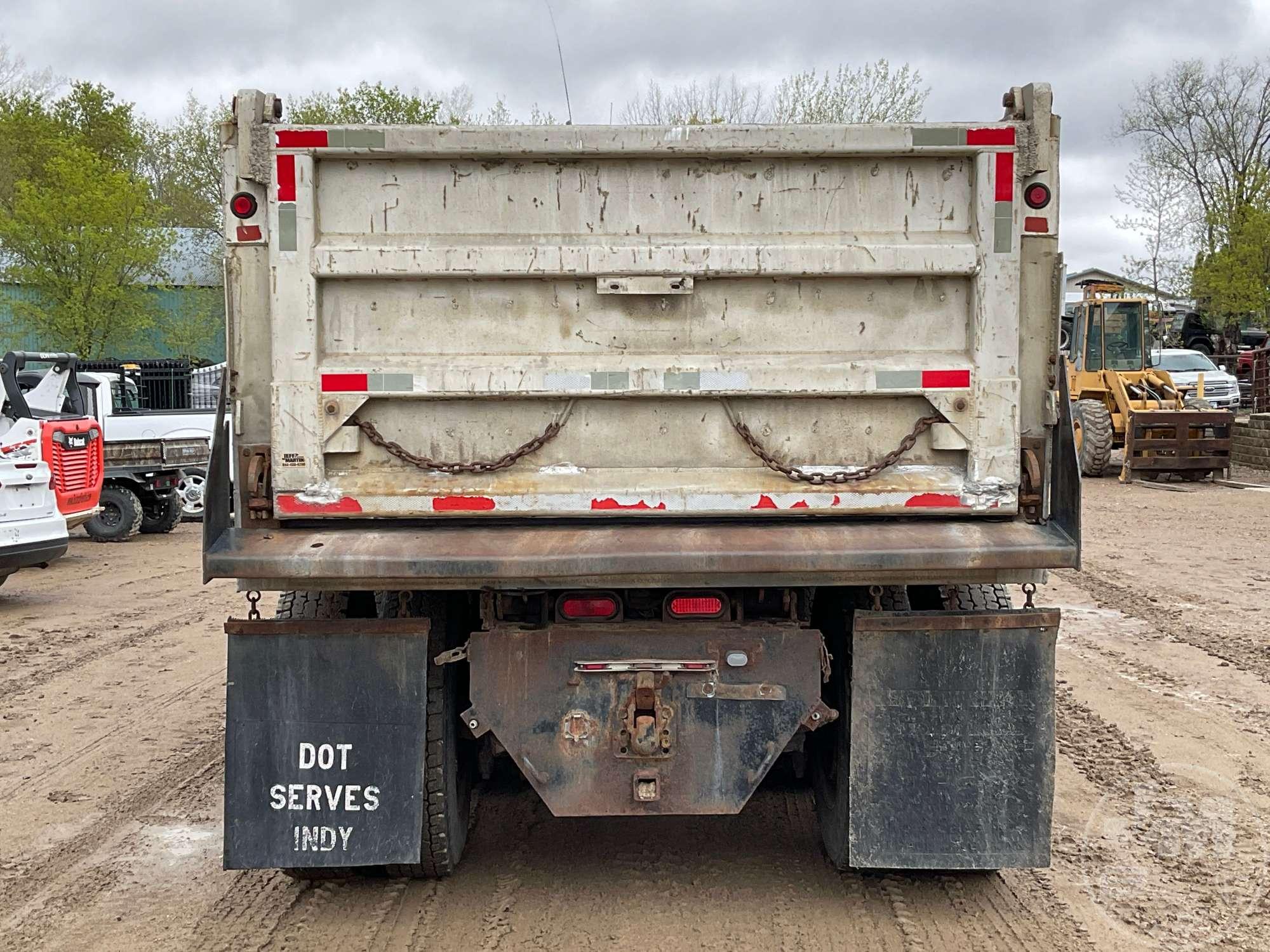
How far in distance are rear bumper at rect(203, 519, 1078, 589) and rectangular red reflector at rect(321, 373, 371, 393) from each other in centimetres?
49

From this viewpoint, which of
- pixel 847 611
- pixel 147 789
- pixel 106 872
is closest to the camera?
pixel 847 611

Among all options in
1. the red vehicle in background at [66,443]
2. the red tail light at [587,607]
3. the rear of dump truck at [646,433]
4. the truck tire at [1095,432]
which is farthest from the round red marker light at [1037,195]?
the truck tire at [1095,432]

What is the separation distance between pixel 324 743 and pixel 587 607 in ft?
3.24

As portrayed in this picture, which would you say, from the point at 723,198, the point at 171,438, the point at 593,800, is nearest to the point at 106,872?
the point at 593,800

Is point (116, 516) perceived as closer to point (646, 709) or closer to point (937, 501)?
point (646, 709)

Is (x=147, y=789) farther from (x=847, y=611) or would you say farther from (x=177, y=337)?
(x=177, y=337)

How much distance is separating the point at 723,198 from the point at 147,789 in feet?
13.0

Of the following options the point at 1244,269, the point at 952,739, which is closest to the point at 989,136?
the point at 952,739

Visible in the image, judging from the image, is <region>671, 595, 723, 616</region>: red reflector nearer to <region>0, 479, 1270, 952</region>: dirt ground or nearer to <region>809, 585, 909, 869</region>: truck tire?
<region>809, 585, 909, 869</region>: truck tire

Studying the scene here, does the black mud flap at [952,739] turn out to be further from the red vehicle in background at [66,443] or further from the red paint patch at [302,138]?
the red vehicle in background at [66,443]

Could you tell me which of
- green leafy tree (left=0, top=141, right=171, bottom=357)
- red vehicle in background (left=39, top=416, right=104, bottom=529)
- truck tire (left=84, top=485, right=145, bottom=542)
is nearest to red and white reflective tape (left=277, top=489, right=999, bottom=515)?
red vehicle in background (left=39, top=416, right=104, bottom=529)

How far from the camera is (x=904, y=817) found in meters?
4.46

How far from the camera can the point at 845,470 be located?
14.5 feet

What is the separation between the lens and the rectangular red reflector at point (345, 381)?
14.3 ft
